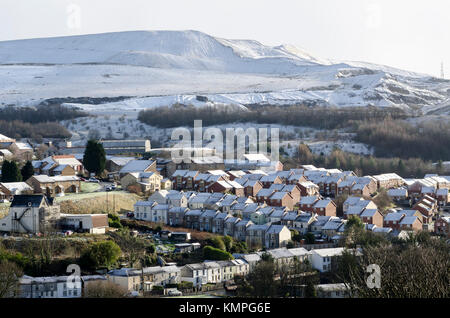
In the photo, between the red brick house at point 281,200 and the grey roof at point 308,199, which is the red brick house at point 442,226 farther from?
the red brick house at point 281,200

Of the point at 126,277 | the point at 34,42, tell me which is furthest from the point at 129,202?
the point at 34,42

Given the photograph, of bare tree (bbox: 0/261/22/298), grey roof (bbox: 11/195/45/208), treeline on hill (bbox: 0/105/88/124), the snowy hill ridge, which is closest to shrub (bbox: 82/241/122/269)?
bare tree (bbox: 0/261/22/298)

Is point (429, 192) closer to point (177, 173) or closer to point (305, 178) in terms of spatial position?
point (305, 178)

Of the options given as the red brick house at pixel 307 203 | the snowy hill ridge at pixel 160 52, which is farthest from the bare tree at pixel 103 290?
the snowy hill ridge at pixel 160 52

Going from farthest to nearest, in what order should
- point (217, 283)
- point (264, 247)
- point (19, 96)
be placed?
1. point (19, 96)
2. point (264, 247)
3. point (217, 283)

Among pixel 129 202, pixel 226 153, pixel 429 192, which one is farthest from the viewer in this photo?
pixel 226 153

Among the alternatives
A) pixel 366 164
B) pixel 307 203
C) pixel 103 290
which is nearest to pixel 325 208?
pixel 307 203

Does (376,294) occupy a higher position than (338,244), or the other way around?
(376,294)

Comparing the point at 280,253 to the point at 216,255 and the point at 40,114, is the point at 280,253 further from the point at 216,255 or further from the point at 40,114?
the point at 40,114
